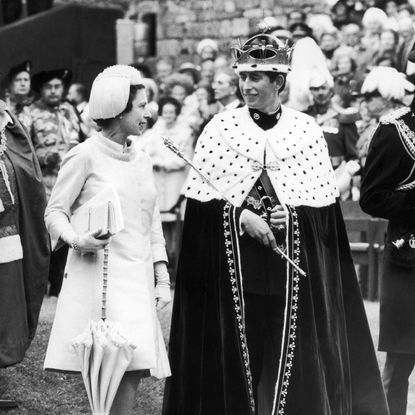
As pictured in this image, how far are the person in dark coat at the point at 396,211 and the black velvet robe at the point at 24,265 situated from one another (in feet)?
7.26

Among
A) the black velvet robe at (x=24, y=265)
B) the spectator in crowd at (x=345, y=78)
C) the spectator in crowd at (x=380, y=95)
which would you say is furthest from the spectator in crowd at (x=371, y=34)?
the black velvet robe at (x=24, y=265)

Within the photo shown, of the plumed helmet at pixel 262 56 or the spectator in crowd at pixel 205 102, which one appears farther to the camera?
the spectator in crowd at pixel 205 102

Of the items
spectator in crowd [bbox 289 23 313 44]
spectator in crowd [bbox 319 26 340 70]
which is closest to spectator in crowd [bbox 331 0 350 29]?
spectator in crowd [bbox 289 23 313 44]

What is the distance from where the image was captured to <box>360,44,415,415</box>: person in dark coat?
7.18 meters

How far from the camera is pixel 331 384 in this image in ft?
23.8

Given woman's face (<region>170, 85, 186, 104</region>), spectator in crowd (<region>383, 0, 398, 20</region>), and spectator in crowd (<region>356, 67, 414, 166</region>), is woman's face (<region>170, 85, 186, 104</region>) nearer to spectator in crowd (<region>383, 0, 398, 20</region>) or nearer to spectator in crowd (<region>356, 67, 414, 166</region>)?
spectator in crowd (<region>383, 0, 398, 20</region>)

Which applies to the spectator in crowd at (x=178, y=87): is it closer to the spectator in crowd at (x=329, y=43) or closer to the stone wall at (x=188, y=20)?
the spectator in crowd at (x=329, y=43)

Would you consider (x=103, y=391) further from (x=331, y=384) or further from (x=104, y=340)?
(x=331, y=384)

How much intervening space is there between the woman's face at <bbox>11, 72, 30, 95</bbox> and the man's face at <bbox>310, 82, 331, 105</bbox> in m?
2.81

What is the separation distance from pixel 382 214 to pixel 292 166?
505 millimetres

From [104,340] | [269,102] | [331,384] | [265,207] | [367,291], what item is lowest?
[367,291]

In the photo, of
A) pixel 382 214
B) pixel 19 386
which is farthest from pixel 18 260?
pixel 382 214

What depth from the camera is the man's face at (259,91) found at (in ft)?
23.5

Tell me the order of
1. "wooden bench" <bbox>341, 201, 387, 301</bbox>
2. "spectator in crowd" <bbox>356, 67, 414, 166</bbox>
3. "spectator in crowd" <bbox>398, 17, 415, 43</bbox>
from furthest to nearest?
"spectator in crowd" <bbox>398, 17, 415, 43</bbox> < "spectator in crowd" <bbox>356, 67, 414, 166</bbox> < "wooden bench" <bbox>341, 201, 387, 301</bbox>
